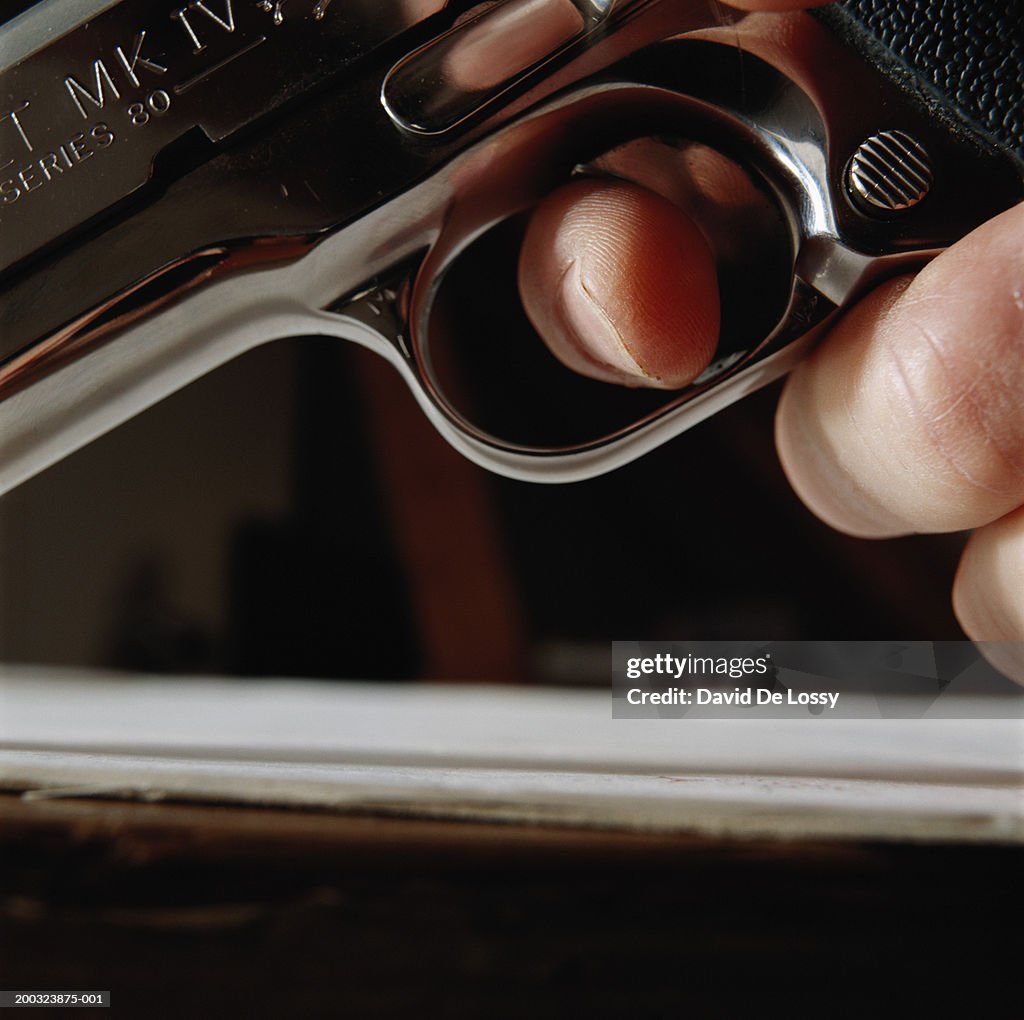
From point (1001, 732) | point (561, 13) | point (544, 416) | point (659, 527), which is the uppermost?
point (561, 13)

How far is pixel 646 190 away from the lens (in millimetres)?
469

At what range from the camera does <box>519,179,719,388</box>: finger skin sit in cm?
46

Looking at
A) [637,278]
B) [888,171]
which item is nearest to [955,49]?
[888,171]

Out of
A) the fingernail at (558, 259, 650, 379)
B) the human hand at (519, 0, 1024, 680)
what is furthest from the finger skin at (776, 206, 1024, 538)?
the fingernail at (558, 259, 650, 379)

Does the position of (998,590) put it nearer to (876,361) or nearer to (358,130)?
(876,361)

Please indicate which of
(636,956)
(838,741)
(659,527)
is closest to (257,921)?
(636,956)

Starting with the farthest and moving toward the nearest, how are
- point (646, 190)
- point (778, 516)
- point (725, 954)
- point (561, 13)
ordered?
point (778, 516)
point (646, 190)
point (561, 13)
point (725, 954)

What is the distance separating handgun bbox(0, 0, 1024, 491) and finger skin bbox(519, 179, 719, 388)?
94 millimetres

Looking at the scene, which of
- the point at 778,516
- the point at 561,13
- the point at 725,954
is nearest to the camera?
the point at 725,954

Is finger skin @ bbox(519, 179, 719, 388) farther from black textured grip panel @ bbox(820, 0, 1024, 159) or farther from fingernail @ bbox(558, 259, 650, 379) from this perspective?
black textured grip panel @ bbox(820, 0, 1024, 159)

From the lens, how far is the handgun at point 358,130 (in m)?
0.34

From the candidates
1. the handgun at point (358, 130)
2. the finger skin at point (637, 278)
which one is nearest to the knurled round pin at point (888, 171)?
the handgun at point (358, 130)

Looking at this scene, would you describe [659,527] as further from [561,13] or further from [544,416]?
[561,13]

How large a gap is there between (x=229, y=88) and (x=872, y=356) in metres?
0.32
